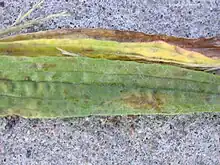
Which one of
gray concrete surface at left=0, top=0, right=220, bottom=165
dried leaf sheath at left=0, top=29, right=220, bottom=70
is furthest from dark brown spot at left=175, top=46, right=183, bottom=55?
gray concrete surface at left=0, top=0, right=220, bottom=165

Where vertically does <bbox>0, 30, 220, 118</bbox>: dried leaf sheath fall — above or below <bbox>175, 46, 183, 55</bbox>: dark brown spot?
below

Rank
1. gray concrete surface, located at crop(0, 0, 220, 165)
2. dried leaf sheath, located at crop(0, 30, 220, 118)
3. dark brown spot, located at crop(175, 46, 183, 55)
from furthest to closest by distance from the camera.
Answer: gray concrete surface, located at crop(0, 0, 220, 165), dark brown spot, located at crop(175, 46, 183, 55), dried leaf sheath, located at crop(0, 30, 220, 118)

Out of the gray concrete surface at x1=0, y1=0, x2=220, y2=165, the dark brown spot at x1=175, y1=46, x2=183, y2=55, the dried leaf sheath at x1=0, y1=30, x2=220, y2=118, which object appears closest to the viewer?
the dried leaf sheath at x1=0, y1=30, x2=220, y2=118

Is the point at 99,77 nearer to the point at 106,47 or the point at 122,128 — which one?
the point at 106,47

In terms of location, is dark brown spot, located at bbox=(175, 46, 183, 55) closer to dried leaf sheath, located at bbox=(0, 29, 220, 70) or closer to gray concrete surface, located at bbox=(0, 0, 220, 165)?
dried leaf sheath, located at bbox=(0, 29, 220, 70)

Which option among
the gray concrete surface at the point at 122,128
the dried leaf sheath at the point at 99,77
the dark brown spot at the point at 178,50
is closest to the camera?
Result: the dried leaf sheath at the point at 99,77

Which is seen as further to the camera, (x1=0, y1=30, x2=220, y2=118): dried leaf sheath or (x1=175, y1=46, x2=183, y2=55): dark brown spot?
(x1=175, y1=46, x2=183, y2=55): dark brown spot

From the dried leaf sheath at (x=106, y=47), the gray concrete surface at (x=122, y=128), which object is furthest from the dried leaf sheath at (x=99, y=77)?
the gray concrete surface at (x=122, y=128)

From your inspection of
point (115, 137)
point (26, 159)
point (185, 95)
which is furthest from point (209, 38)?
point (26, 159)

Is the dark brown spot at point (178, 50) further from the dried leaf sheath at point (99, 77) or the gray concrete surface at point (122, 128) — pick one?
the gray concrete surface at point (122, 128)
